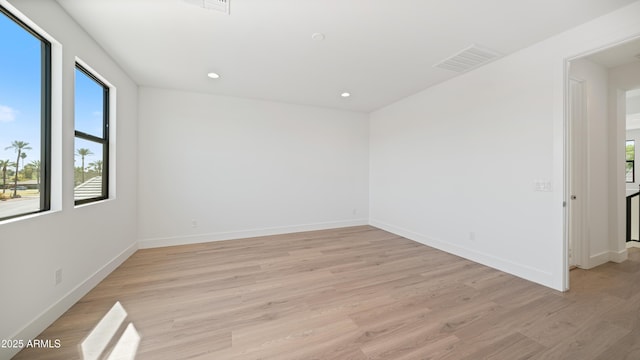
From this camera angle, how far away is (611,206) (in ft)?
10.3

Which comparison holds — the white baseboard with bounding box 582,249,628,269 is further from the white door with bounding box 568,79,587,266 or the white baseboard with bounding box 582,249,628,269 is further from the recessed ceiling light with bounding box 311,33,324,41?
the recessed ceiling light with bounding box 311,33,324,41

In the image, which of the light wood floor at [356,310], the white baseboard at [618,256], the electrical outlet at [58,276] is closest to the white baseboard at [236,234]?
the light wood floor at [356,310]

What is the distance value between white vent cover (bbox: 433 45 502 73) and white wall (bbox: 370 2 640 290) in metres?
0.17

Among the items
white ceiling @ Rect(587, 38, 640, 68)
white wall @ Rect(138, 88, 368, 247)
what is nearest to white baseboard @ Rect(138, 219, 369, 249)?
white wall @ Rect(138, 88, 368, 247)

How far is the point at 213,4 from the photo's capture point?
1.95m

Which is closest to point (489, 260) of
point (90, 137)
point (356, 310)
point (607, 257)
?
point (607, 257)

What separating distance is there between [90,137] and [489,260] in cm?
510

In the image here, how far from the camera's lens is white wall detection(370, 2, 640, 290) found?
7.86 feet

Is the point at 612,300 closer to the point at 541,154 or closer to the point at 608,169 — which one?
the point at 541,154

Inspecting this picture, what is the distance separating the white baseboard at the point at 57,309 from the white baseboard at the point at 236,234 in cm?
91

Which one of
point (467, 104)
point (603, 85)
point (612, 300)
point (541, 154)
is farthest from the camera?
point (467, 104)

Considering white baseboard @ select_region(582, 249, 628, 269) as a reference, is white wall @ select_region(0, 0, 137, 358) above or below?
above

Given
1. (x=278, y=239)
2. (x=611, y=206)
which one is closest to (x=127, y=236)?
(x=278, y=239)

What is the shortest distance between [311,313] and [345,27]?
2737 millimetres
